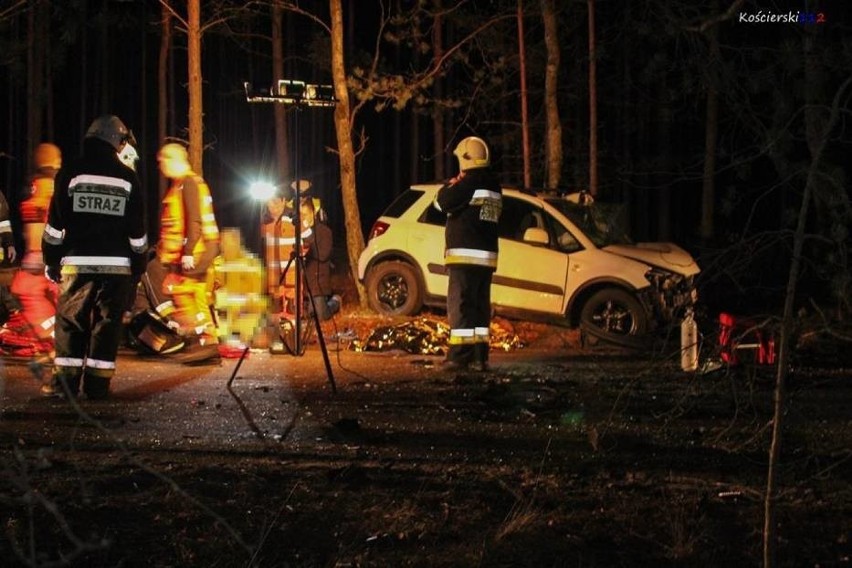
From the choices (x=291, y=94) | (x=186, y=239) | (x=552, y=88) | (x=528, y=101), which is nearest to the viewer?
(x=291, y=94)

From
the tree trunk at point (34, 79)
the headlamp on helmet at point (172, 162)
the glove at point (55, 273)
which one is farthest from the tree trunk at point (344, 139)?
the tree trunk at point (34, 79)

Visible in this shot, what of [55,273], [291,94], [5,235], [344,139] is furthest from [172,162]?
[344,139]

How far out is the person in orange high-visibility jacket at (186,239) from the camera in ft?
34.3

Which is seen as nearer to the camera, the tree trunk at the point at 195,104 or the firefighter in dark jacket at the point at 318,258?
the firefighter in dark jacket at the point at 318,258

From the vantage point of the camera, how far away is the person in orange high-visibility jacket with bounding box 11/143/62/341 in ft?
33.2

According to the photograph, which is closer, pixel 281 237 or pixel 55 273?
pixel 55 273

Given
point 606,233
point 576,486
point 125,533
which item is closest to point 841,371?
point 606,233

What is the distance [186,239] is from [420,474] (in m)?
5.34

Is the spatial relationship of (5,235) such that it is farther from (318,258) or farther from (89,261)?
(89,261)

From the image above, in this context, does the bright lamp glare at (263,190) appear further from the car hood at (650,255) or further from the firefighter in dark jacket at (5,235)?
the car hood at (650,255)

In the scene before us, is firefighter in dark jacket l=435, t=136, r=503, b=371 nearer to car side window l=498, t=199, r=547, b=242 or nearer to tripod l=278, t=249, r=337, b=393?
tripod l=278, t=249, r=337, b=393

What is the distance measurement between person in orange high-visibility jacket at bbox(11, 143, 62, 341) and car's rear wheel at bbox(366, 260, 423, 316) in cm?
543

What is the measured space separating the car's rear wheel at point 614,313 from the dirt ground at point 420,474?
360 centimetres

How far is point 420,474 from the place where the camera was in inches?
237
